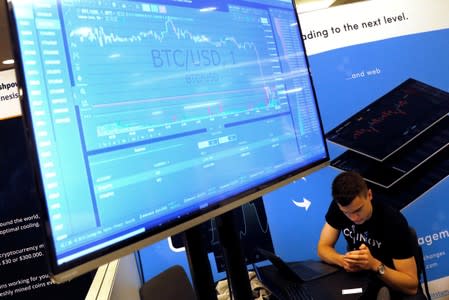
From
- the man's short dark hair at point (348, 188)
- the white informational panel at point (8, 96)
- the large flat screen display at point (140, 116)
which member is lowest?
the man's short dark hair at point (348, 188)

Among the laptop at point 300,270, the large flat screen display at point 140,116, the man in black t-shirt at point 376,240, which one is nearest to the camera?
the large flat screen display at point 140,116

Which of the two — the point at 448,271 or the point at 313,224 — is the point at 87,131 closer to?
the point at 313,224

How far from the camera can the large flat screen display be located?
582 millimetres

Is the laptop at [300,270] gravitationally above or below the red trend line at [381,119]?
below

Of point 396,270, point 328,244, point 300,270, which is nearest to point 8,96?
point 328,244

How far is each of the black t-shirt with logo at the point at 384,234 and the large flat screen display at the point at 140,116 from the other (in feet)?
4.13

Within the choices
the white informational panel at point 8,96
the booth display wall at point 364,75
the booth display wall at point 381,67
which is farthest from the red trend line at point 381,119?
the white informational panel at point 8,96

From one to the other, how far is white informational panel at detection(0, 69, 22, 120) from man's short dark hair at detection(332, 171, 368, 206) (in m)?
2.50

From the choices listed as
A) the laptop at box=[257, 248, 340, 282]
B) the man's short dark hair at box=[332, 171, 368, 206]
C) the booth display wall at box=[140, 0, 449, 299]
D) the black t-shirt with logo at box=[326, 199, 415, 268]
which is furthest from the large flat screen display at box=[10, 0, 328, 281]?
the booth display wall at box=[140, 0, 449, 299]

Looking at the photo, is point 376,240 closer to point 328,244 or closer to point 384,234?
point 384,234

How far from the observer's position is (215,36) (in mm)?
949

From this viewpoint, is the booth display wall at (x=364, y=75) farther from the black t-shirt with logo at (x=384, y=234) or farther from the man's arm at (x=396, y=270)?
the man's arm at (x=396, y=270)

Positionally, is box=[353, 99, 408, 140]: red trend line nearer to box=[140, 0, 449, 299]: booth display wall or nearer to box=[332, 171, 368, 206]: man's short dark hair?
box=[140, 0, 449, 299]: booth display wall

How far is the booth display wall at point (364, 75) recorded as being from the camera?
2.83m
